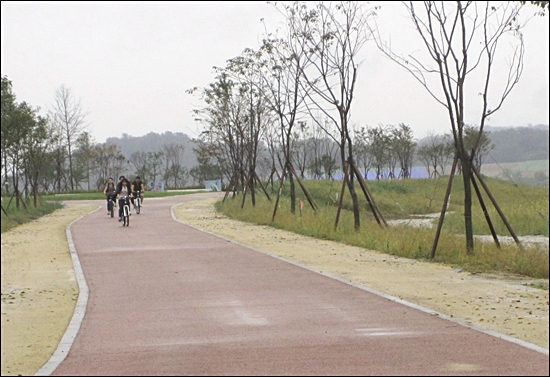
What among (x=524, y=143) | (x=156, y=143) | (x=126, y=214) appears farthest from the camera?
(x=156, y=143)

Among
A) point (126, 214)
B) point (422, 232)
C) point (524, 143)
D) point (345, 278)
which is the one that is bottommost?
point (345, 278)

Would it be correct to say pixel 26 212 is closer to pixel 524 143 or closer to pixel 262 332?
pixel 524 143

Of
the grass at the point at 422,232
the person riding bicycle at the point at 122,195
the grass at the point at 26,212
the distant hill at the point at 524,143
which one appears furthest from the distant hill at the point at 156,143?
the person riding bicycle at the point at 122,195

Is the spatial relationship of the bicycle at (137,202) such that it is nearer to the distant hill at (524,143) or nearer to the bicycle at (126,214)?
the bicycle at (126,214)

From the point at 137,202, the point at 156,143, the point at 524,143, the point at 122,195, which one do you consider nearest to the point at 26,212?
the point at 137,202

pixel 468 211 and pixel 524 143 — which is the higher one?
pixel 524 143

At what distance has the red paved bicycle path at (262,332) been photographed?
630 centimetres

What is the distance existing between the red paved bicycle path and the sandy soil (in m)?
0.38

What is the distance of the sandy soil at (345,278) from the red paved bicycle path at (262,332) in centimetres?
38

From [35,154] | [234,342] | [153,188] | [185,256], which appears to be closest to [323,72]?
[185,256]

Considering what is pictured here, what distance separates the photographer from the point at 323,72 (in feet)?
71.0

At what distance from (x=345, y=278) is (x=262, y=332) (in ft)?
13.9

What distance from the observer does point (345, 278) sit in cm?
1170

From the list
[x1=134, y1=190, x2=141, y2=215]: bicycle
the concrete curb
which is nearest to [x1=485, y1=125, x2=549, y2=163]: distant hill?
[x1=134, y1=190, x2=141, y2=215]: bicycle
